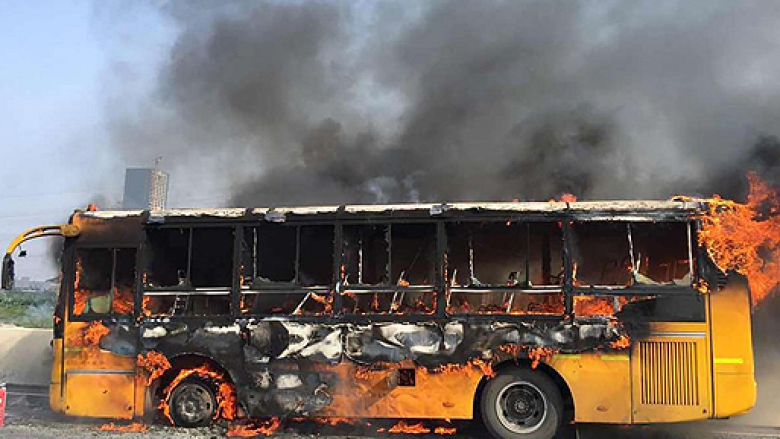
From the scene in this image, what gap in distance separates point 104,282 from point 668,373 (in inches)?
280

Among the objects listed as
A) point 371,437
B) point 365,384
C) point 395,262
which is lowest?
point 371,437

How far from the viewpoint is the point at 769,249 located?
6.94m

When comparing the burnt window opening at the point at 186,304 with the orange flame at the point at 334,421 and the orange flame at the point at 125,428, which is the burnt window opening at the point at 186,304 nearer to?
the orange flame at the point at 125,428

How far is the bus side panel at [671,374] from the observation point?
671 cm

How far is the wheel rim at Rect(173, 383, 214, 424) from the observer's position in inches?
302

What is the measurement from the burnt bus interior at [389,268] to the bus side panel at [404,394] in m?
0.74

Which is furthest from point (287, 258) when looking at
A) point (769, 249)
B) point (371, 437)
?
point (769, 249)

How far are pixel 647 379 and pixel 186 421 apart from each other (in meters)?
5.64

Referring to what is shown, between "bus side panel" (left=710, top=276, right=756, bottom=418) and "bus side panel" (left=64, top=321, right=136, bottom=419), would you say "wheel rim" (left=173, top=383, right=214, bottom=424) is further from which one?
"bus side panel" (left=710, top=276, right=756, bottom=418)

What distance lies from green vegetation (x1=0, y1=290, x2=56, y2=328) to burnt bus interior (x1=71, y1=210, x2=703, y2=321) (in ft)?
5.70

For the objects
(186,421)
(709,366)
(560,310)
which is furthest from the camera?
(186,421)

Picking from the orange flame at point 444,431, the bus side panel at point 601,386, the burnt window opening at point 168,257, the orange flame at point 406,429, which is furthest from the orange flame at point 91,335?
the bus side panel at point 601,386

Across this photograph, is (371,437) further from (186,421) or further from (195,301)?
(195,301)

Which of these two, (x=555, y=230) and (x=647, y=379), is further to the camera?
(x=555, y=230)
